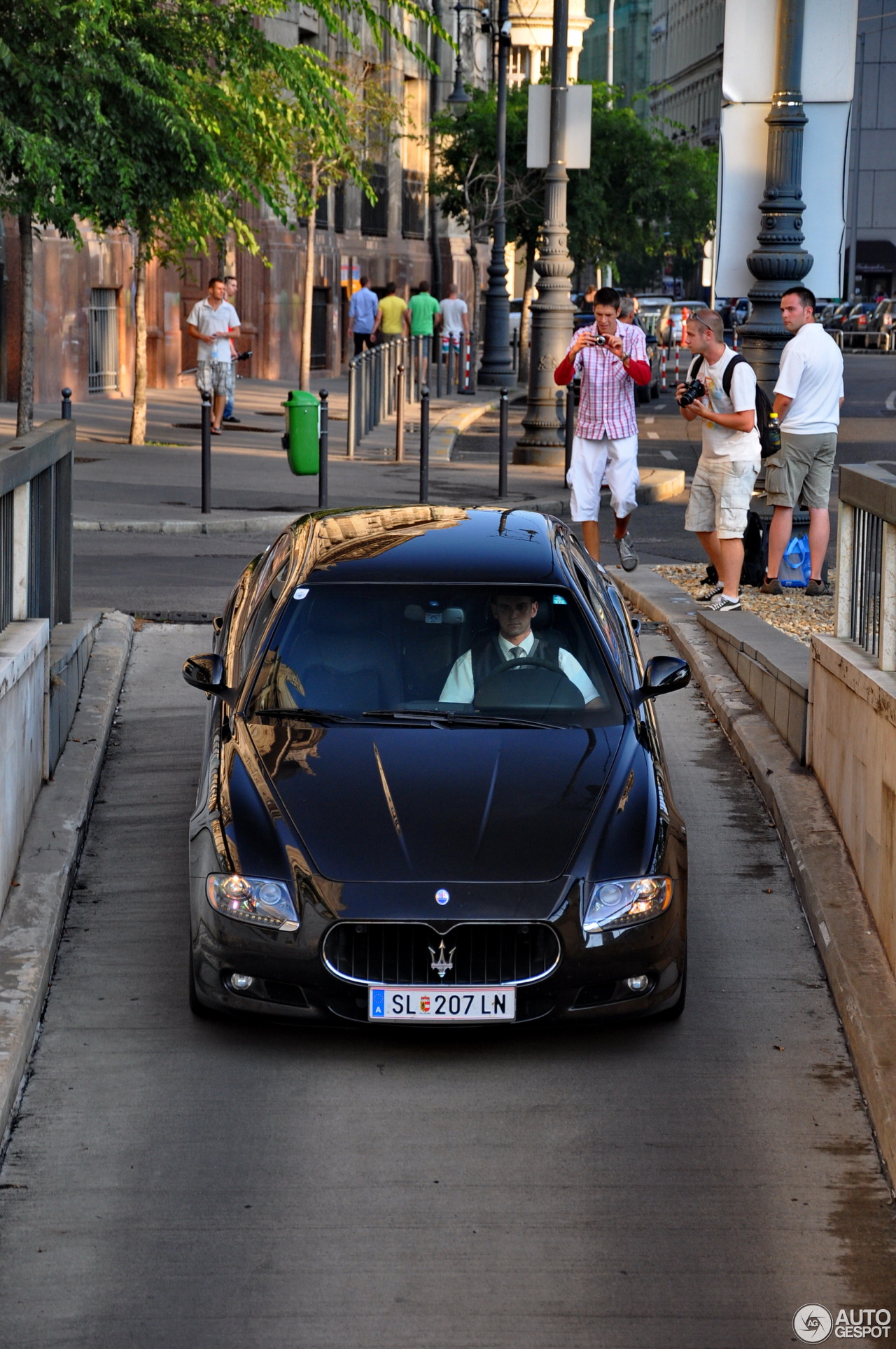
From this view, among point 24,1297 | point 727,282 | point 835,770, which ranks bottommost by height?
point 24,1297

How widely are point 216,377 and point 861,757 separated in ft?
58.7

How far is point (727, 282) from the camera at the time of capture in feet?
44.6

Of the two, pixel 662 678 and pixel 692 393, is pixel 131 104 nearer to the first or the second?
pixel 692 393

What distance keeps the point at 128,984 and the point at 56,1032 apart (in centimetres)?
41

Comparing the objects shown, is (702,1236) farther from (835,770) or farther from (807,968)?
(835,770)

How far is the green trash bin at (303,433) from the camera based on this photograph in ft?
55.6

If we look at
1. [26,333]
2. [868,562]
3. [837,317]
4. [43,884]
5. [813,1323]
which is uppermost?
[837,317]

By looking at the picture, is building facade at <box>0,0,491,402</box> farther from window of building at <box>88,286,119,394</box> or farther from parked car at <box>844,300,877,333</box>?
parked car at <box>844,300,877,333</box>

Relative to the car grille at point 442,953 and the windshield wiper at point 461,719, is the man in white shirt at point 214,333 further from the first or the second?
the car grille at point 442,953

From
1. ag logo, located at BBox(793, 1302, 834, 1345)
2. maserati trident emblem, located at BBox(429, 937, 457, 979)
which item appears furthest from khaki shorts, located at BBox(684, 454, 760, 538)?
ag logo, located at BBox(793, 1302, 834, 1345)

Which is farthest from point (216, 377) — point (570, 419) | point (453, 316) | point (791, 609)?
point (453, 316)

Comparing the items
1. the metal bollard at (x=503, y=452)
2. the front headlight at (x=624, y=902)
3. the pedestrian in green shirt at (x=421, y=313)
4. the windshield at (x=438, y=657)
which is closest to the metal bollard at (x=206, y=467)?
the metal bollard at (x=503, y=452)

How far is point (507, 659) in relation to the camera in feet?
21.5

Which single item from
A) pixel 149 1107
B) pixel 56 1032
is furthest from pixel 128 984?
pixel 149 1107
